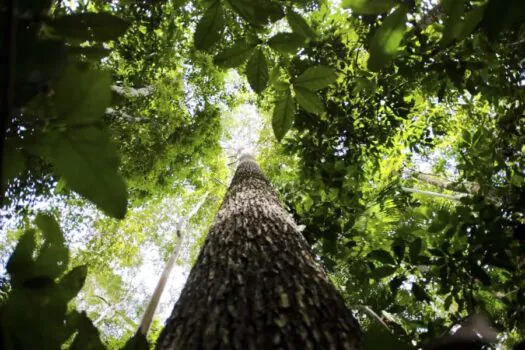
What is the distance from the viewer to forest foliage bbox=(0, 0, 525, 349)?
0.36 metres

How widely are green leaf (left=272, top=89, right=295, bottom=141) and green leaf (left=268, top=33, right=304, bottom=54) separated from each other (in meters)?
0.13

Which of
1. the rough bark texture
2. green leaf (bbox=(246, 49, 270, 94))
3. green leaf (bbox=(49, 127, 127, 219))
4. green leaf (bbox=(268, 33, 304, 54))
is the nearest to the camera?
green leaf (bbox=(49, 127, 127, 219))

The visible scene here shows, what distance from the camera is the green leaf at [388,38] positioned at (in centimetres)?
60

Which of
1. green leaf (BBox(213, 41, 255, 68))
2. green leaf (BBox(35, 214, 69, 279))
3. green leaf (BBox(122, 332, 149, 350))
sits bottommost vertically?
green leaf (BBox(122, 332, 149, 350))

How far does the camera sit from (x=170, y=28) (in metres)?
4.44

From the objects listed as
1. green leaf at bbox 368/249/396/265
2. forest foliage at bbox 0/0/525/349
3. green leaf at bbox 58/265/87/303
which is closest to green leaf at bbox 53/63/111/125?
forest foliage at bbox 0/0/525/349

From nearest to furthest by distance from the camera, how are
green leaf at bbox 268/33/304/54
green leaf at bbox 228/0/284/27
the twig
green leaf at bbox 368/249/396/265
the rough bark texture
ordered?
the twig
green leaf at bbox 228/0/284/27
green leaf at bbox 268/33/304/54
the rough bark texture
green leaf at bbox 368/249/396/265

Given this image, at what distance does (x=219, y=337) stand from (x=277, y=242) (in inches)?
35.0

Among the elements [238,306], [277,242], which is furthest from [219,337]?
[277,242]

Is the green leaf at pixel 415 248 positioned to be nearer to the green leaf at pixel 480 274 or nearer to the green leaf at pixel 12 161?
the green leaf at pixel 480 274

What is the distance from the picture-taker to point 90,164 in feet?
1.19

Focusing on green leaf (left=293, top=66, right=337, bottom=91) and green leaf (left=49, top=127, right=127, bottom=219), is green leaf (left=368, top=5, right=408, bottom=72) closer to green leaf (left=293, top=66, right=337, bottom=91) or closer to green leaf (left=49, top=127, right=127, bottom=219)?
green leaf (left=293, top=66, right=337, bottom=91)

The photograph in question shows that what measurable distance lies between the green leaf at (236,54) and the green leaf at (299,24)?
152 millimetres

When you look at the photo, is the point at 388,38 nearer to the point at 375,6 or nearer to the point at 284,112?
the point at 375,6
